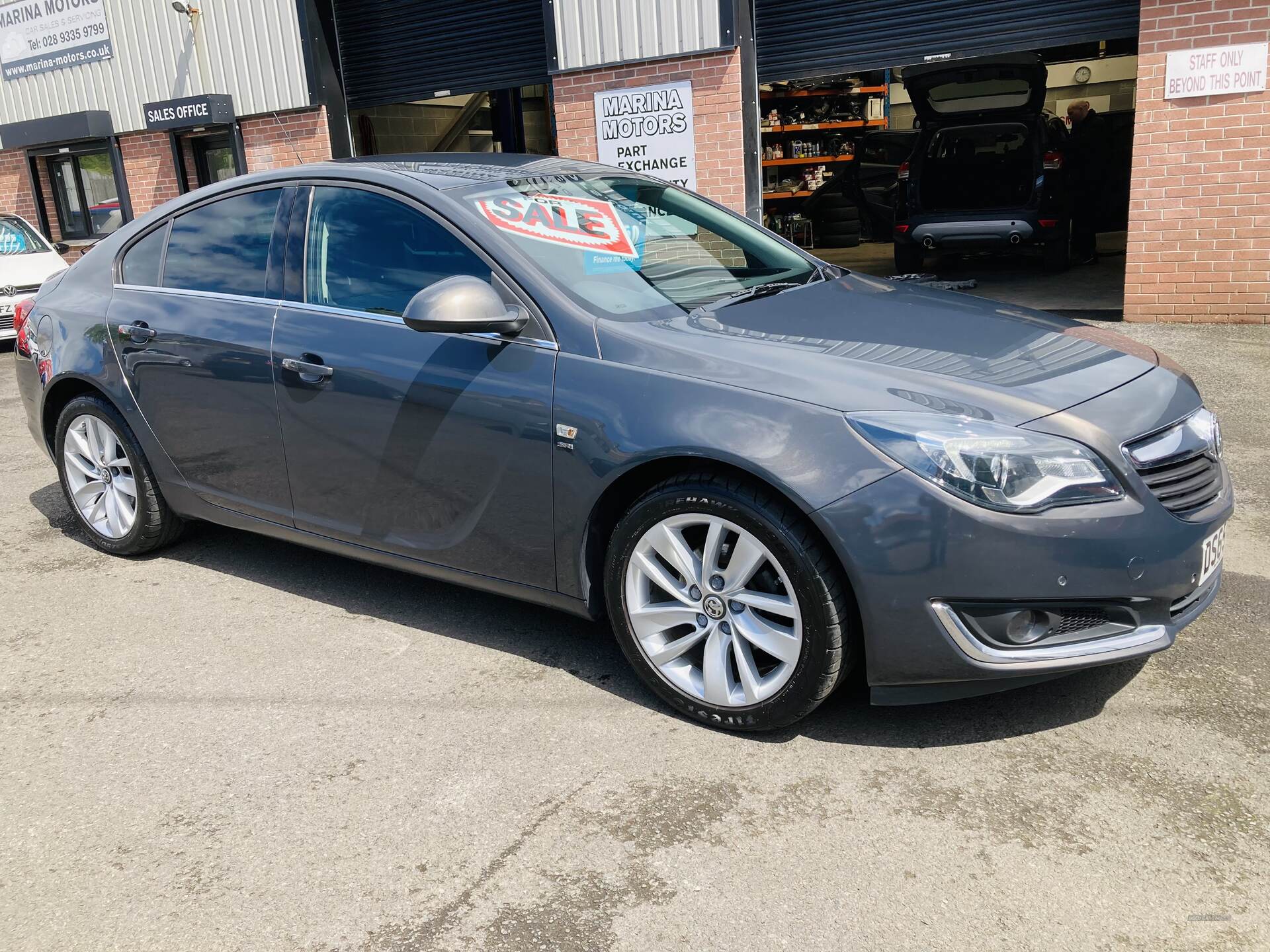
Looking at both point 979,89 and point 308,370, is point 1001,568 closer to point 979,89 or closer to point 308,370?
point 308,370

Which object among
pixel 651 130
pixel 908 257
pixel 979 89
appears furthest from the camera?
pixel 908 257

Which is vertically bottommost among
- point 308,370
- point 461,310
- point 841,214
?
point 841,214

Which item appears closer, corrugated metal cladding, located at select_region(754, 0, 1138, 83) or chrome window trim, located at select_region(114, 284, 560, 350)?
chrome window trim, located at select_region(114, 284, 560, 350)

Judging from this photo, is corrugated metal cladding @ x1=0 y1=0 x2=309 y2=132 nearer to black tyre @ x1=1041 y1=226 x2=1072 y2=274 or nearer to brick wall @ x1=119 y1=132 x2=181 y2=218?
brick wall @ x1=119 y1=132 x2=181 y2=218

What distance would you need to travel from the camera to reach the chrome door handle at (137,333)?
4.30 m

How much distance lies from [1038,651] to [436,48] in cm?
1202

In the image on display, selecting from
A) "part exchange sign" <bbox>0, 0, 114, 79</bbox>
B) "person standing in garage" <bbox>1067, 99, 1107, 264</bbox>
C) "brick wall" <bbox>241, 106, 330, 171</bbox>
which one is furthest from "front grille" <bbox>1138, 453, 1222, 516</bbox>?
"part exchange sign" <bbox>0, 0, 114, 79</bbox>

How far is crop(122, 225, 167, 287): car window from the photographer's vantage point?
445 centimetres

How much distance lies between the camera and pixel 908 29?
10109 millimetres

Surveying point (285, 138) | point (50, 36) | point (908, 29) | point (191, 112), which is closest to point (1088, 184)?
point (908, 29)

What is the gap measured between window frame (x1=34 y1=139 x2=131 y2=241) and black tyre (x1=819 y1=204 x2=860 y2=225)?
33.6 feet

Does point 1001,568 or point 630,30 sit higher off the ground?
point 630,30

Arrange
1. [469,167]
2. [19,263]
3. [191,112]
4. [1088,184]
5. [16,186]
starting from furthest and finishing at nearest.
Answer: [16,186], [191,112], [1088,184], [19,263], [469,167]

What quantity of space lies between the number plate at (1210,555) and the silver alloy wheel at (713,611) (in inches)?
42.5
